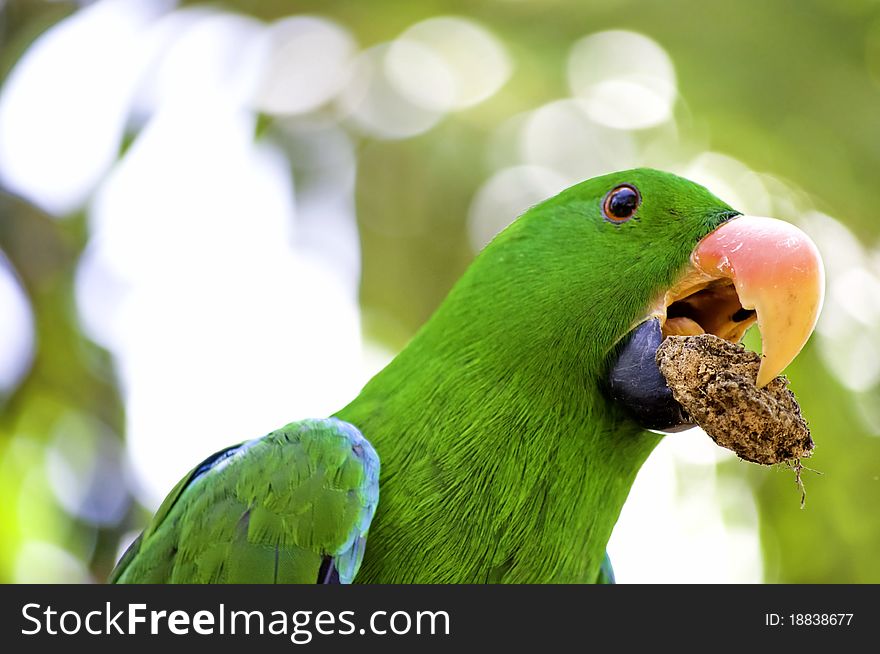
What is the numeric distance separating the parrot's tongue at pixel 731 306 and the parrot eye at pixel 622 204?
0.27 meters

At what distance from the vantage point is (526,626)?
2.72m

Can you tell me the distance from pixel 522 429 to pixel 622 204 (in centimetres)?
77

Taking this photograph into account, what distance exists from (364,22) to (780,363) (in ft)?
12.4

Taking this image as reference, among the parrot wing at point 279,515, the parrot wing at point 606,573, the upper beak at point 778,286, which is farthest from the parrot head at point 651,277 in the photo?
the parrot wing at point 606,573

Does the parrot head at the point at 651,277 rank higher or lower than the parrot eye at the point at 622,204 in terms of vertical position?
lower

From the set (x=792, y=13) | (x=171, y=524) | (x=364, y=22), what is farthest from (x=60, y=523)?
A: (x=792, y=13)

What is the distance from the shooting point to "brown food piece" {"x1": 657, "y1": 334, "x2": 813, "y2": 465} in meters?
2.54

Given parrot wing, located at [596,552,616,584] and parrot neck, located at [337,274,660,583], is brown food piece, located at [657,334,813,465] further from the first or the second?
parrot wing, located at [596,552,616,584]

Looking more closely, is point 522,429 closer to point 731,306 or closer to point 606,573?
point 731,306

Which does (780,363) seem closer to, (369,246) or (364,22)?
(369,246)

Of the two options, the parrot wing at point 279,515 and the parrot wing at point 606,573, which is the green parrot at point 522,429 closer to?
the parrot wing at point 279,515

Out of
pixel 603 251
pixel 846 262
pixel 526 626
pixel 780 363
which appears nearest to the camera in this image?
pixel 780 363

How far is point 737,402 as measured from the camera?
2549 millimetres

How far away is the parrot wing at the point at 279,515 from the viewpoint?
2.67 meters
